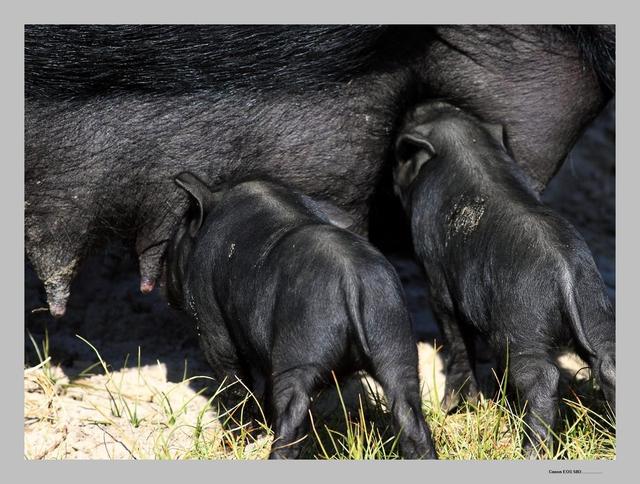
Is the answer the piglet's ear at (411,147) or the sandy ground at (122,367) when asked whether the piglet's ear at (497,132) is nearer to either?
the piglet's ear at (411,147)

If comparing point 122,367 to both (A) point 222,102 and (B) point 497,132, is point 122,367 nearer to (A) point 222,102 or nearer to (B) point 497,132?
(A) point 222,102

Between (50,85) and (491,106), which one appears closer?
(50,85)

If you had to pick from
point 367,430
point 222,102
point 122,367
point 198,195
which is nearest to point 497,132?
point 222,102

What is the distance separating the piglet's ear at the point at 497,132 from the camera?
4454 millimetres

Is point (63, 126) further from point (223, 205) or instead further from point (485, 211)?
point (485, 211)

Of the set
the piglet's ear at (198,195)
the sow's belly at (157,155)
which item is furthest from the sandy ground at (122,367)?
the piglet's ear at (198,195)

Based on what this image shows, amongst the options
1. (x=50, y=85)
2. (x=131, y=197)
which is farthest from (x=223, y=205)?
(x=50, y=85)

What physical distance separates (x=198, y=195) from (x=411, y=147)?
887 mm

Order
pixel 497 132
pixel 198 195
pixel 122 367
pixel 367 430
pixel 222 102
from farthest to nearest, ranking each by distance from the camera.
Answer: pixel 122 367, pixel 497 132, pixel 222 102, pixel 198 195, pixel 367 430

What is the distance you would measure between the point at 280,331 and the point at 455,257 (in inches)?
33.2

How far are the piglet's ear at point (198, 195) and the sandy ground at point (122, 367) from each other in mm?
486

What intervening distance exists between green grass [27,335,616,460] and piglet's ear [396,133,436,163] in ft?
2.94

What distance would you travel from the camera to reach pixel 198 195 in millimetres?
4094

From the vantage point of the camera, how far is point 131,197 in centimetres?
423
